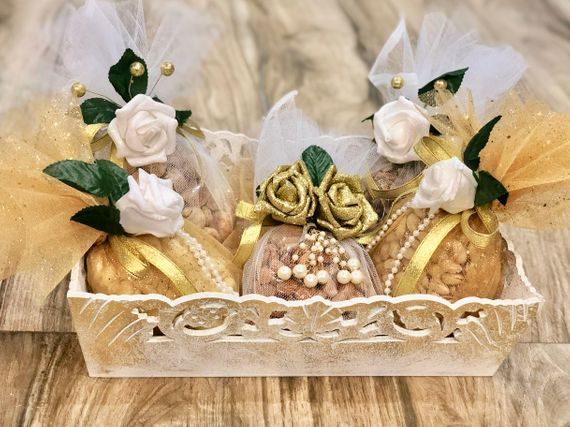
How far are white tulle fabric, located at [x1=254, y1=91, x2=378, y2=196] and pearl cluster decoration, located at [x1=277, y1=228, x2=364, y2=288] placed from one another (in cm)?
15

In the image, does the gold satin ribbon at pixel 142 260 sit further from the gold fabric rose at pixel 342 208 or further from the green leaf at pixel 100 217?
the gold fabric rose at pixel 342 208

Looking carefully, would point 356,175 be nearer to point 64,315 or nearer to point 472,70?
point 472,70

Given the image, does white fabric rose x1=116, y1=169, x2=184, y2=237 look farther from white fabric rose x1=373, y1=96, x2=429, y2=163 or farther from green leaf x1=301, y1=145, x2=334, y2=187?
white fabric rose x1=373, y1=96, x2=429, y2=163

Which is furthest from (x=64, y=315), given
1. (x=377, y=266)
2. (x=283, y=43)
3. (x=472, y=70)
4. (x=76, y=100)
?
(x=283, y=43)

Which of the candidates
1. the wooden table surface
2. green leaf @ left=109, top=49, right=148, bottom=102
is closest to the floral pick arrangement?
green leaf @ left=109, top=49, right=148, bottom=102

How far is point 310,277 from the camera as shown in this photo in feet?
3.27

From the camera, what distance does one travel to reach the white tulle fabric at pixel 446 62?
1.15 metres

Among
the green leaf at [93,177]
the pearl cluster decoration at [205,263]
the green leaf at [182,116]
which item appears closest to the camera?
the green leaf at [93,177]

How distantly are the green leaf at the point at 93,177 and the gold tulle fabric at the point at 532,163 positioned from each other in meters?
0.49

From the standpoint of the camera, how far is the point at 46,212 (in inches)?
38.1

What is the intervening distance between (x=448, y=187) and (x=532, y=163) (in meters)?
0.12

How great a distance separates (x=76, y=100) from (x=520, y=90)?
646 millimetres

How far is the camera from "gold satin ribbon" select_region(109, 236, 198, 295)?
38.6 inches

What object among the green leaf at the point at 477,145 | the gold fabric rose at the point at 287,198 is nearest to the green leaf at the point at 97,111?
the gold fabric rose at the point at 287,198
